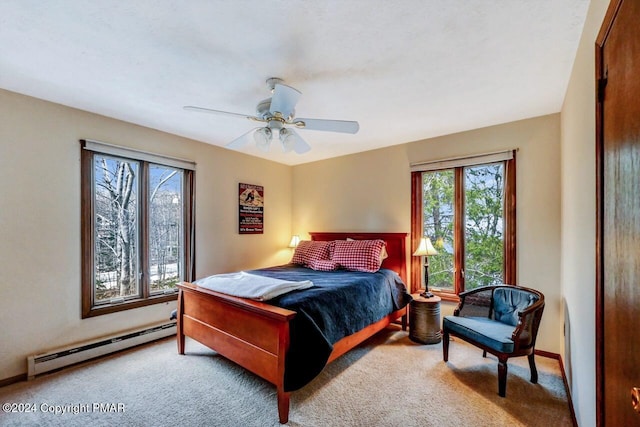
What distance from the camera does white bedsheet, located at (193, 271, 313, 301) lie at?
232 centimetres

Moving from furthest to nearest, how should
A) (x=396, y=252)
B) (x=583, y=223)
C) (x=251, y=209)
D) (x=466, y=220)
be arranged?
(x=251, y=209), (x=396, y=252), (x=466, y=220), (x=583, y=223)

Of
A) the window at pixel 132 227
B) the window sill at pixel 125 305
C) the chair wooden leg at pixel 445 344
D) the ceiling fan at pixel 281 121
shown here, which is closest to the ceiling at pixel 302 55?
the ceiling fan at pixel 281 121

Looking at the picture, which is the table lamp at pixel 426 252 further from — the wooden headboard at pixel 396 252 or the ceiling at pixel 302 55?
the ceiling at pixel 302 55

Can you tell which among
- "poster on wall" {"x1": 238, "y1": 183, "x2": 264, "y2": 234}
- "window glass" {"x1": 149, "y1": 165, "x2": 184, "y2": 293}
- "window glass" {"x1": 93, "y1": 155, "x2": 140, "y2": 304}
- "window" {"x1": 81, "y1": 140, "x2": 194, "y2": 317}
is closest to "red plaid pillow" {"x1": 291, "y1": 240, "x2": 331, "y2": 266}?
"poster on wall" {"x1": 238, "y1": 183, "x2": 264, "y2": 234}

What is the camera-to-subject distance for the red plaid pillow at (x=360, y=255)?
353 centimetres

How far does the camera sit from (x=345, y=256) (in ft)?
12.1

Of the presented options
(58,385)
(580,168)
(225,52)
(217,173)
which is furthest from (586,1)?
(58,385)

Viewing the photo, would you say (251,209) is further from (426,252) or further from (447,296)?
(447,296)

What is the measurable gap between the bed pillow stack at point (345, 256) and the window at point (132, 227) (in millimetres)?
1538

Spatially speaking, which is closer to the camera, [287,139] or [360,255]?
[287,139]

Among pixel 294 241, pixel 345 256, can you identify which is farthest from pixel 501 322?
pixel 294 241

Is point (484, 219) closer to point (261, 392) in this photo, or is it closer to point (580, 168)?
point (580, 168)

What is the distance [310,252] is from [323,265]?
395 mm

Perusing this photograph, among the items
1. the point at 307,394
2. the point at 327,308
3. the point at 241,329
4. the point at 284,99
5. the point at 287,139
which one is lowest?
the point at 307,394
